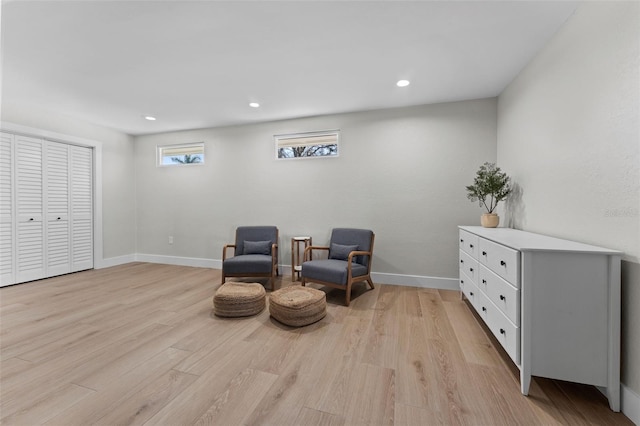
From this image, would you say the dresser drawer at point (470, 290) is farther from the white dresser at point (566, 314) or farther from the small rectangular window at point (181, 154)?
the small rectangular window at point (181, 154)

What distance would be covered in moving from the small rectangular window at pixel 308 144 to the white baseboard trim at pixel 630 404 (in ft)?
11.6

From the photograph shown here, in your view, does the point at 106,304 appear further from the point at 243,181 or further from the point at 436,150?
the point at 436,150

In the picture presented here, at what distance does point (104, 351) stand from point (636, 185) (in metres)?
3.65

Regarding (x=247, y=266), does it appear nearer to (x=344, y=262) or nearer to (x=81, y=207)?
(x=344, y=262)

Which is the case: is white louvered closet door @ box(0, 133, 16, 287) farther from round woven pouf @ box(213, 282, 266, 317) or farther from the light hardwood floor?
round woven pouf @ box(213, 282, 266, 317)

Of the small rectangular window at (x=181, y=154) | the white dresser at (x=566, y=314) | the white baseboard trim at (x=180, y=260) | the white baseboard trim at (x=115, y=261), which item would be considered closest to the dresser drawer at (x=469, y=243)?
the white dresser at (x=566, y=314)

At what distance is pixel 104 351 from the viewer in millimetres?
2020

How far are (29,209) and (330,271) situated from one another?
4515mm

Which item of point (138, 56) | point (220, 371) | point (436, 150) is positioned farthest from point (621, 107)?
point (138, 56)

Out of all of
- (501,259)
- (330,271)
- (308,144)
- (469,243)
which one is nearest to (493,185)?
(469,243)

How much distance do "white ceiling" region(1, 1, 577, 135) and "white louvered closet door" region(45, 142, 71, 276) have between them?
768 millimetres

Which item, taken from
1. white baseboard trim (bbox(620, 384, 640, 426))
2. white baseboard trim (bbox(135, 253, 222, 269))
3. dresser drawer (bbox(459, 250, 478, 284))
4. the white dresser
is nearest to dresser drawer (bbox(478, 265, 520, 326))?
the white dresser

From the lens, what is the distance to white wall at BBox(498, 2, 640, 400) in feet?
4.66

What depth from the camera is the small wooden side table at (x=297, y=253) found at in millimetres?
3925
